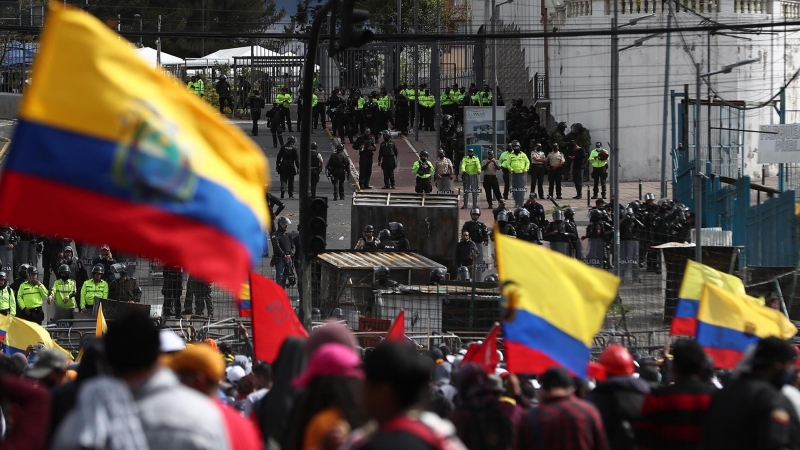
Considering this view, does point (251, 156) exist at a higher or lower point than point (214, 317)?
higher

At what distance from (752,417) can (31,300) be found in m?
18.5

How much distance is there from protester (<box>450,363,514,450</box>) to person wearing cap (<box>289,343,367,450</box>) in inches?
45.6

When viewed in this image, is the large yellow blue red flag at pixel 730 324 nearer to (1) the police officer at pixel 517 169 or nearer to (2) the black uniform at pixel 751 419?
(2) the black uniform at pixel 751 419

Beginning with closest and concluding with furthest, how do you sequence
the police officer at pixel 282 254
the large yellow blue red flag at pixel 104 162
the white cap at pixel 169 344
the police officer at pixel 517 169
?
the large yellow blue red flag at pixel 104 162, the white cap at pixel 169 344, the police officer at pixel 282 254, the police officer at pixel 517 169

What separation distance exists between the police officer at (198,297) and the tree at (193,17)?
146 feet

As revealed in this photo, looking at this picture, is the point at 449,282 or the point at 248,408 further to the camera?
the point at 449,282

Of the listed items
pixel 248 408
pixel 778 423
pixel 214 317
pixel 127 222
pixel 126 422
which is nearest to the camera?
pixel 126 422

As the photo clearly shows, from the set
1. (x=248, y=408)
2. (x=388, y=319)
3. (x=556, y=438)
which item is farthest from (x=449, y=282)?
(x=556, y=438)

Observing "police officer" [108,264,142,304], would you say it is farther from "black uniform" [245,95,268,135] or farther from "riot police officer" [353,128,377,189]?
"black uniform" [245,95,268,135]

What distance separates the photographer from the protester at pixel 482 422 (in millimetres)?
7223

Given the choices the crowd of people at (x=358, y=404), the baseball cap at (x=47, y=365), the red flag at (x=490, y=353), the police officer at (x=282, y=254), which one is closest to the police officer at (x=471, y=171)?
the police officer at (x=282, y=254)

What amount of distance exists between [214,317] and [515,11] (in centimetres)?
3785

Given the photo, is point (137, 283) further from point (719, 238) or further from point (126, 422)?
point (126, 422)

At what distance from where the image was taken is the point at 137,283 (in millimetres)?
23609
